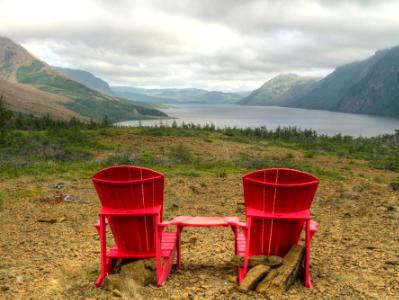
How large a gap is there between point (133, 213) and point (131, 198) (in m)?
0.18

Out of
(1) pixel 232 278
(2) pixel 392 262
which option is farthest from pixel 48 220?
(2) pixel 392 262

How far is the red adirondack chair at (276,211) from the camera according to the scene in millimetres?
4582

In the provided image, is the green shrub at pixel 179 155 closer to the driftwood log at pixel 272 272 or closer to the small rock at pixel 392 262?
the small rock at pixel 392 262

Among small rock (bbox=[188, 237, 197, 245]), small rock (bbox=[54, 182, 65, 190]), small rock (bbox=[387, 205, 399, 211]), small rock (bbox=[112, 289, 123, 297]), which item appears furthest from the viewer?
small rock (bbox=[54, 182, 65, 190])

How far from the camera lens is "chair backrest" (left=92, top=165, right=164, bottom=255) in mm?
4645

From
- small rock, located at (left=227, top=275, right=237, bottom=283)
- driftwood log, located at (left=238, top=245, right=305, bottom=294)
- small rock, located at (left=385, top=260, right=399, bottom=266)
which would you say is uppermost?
driftwood log, located at (left=238, top=245, right=305, bottom=294)

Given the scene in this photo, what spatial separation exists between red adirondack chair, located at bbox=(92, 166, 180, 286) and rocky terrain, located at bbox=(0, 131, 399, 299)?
0.38 metres

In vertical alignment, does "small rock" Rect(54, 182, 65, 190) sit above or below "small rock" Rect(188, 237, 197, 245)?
below

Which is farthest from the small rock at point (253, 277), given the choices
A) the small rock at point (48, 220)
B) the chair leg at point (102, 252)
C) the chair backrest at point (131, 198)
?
the small rock at point (48, 220)

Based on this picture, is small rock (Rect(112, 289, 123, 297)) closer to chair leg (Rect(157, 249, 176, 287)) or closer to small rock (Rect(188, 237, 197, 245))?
chair leg (Rect(157, 249, 176, 287))

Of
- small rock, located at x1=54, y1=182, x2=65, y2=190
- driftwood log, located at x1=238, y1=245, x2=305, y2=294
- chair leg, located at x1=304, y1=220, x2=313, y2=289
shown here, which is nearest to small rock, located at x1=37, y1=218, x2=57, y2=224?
small rock, located at x1=54, y1=182, x2=65, y2=190

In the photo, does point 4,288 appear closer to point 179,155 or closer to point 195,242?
point 195,242

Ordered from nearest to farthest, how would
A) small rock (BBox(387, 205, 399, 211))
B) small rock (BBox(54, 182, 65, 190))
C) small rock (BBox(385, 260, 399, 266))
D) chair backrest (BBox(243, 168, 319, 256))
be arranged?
chair backrest (BBox(243, 168, 319, 256))
small rock (BBox(385, 260, 399, 266))
small rock (BBox(387, 205, 399, 211))
small rock (BBox(54, 182, 65, 190))

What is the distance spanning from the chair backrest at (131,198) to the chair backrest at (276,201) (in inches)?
45.4
